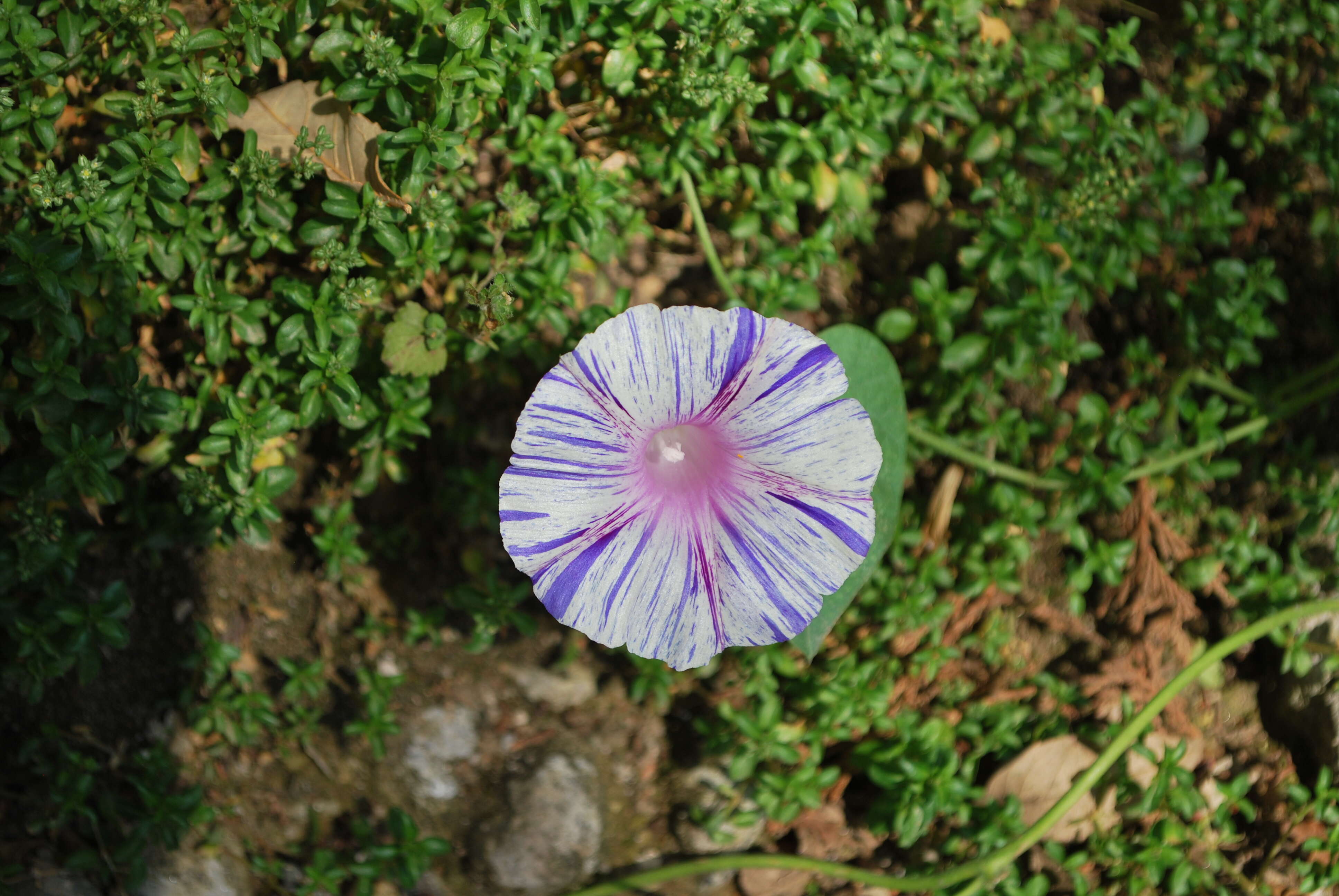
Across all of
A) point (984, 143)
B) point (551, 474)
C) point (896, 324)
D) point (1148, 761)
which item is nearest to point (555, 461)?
point (551, 474)

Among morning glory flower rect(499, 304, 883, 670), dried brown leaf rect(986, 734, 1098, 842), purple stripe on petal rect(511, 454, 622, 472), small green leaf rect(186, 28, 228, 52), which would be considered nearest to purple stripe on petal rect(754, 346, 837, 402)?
morning glory flower rect(499, 304, 883, 670)

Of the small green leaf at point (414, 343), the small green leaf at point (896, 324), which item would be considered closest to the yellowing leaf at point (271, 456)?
the small green leaf at point (414, 343)

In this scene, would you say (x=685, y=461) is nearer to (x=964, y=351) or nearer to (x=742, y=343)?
(x=742, y=343)

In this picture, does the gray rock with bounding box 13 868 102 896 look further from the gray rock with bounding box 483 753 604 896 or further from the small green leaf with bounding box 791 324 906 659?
the small green leaf with bounding box 791 324 906 659

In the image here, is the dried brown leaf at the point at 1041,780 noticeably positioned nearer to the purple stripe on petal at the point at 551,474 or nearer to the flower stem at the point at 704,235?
the flower stem at the point at 704,235

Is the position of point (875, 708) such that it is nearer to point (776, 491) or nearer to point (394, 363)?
point (776, 491)

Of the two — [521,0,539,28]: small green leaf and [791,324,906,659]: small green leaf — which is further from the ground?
[521,0,539,28]: small green leaf
